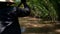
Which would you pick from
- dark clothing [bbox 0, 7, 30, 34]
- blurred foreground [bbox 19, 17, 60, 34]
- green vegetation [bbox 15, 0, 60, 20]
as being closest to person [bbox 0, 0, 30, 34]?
dark clothing [bbox 0, 7, 30, 34]

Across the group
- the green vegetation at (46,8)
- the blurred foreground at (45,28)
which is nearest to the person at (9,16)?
the blurred foreground at (45,28)

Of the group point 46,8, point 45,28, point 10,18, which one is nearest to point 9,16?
point 10,18

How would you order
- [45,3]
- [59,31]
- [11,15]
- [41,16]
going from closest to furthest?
[11,15], [59,31], [45,3], [41,16]

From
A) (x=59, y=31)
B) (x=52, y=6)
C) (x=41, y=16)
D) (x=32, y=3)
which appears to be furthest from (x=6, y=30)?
(x=32, y=3)

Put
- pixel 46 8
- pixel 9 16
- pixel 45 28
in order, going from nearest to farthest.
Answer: pixel 9 16, pixel 45 28, pixel 46 8

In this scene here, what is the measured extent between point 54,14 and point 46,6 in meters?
0.67

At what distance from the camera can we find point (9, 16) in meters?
2.80

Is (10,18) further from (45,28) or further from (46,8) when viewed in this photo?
(46,8)

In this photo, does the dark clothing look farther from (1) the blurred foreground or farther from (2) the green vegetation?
(2) the green vegetation

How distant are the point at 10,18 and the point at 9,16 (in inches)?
1.5

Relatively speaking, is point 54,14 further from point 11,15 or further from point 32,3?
point 11,15

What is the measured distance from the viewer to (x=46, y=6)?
8.77 meters

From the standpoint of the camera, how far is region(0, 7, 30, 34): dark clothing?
272cm

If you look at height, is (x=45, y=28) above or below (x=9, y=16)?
below
